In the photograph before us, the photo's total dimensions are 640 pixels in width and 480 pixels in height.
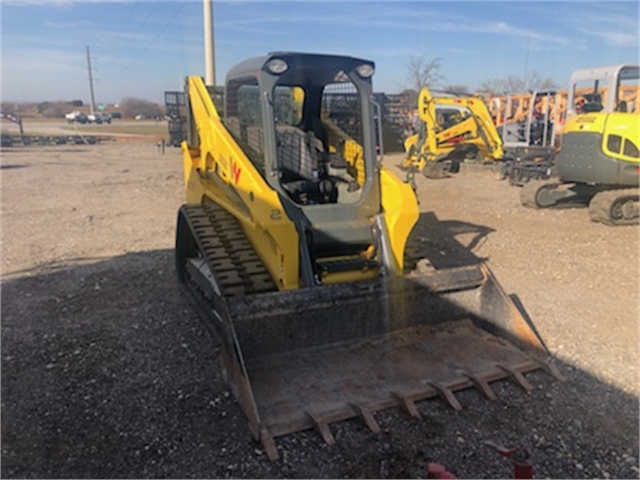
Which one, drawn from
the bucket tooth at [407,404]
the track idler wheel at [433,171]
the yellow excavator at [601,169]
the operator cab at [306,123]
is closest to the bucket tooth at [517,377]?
the bucket tooth at [407,404]

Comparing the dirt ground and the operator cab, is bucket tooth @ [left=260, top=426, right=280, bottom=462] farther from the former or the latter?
the operator cab

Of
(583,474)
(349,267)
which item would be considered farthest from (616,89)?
(583,474)

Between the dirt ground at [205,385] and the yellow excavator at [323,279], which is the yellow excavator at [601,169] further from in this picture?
the yellow excavator at [323,279]

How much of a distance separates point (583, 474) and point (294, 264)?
2347mm

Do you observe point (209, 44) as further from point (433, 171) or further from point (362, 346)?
point (362, 346)

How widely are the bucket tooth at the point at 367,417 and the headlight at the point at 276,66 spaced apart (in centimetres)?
262

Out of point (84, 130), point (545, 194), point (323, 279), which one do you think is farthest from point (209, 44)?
point (84, 130)

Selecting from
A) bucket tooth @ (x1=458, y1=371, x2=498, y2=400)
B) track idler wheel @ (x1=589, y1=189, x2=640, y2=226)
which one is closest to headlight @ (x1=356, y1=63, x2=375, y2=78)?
bucket tooth @ (x1=458, y1=371, x2=498, y2=400)

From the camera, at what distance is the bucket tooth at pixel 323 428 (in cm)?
335

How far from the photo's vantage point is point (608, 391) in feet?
13.2

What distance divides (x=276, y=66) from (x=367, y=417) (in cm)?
275

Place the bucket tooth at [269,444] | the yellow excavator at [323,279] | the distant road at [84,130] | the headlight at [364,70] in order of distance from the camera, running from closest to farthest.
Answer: the bucket tooth at [269,444] < the yellow excavator at [323,279] < the headlight at [364,70] < the distant road at [84,130]

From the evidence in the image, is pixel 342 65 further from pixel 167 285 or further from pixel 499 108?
pixel 499 108

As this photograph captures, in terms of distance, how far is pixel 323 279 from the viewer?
4.45 m
